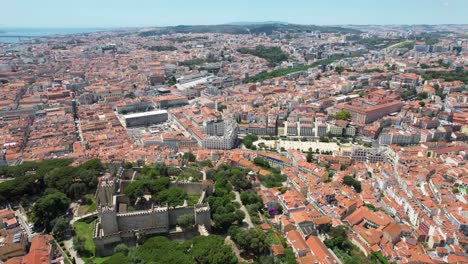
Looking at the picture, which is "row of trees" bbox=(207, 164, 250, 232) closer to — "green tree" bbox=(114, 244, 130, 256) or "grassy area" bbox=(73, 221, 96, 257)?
"green tree" bbox=(114, 244, 130, 256)

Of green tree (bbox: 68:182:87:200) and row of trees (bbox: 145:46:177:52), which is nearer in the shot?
green tree (bbox: 68:182:87:200)

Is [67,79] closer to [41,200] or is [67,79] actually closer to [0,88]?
[0,88]

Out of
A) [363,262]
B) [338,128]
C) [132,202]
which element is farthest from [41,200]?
[338,128]

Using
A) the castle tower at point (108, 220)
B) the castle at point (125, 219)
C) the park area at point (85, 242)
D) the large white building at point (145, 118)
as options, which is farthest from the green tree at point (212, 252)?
the large white building at point (145, 118)

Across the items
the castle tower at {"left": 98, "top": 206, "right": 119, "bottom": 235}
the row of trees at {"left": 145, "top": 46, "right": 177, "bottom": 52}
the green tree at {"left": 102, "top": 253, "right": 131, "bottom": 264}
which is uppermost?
the row of trees at {"left": 145, "top": 46, "right": 177, "bottom": 52}

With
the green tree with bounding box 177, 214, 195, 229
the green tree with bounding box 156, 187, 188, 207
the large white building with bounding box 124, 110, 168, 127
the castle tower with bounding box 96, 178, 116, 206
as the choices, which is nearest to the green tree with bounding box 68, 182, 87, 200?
the castle tower with bounding box 96, 178, 116, 206

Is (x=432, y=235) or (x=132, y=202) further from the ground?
(x=132, y=202)

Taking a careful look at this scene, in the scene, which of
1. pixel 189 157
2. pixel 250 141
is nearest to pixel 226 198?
pixel 189 157

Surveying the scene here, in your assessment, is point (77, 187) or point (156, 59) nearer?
point (77, 187)

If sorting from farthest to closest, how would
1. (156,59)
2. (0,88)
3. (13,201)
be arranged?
(156,59)
(0,88)
(13,201)
